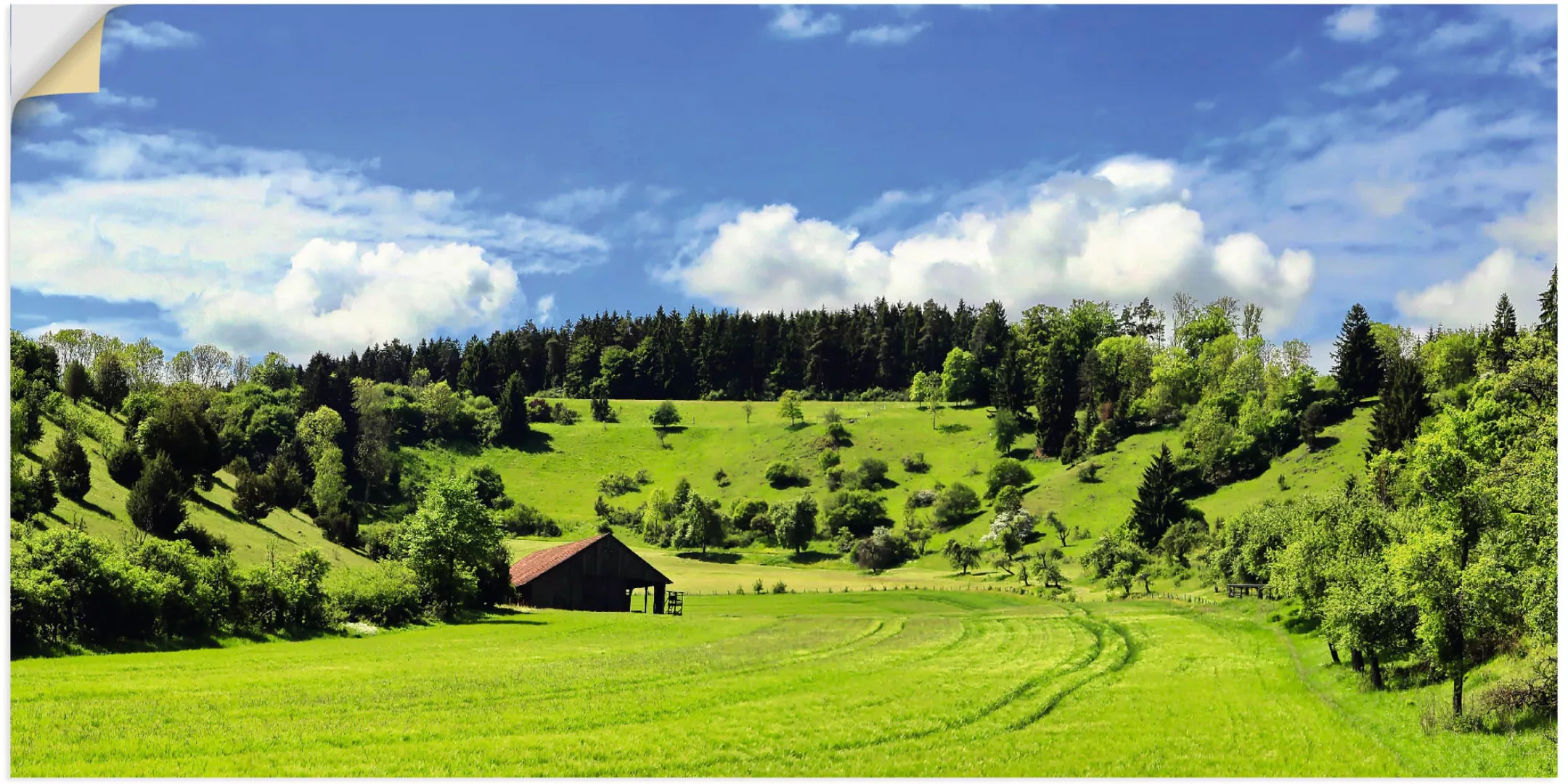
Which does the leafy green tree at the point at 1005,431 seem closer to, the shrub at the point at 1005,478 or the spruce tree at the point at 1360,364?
the shrub at the point at 1005,478

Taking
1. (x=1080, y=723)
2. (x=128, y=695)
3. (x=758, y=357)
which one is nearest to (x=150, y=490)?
(x=128, y=695)

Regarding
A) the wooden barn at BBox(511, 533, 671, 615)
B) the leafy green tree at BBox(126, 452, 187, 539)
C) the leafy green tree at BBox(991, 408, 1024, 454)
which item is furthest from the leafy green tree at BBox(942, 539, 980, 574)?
the leafy green tree at BBox(126, 452, 187, 539)

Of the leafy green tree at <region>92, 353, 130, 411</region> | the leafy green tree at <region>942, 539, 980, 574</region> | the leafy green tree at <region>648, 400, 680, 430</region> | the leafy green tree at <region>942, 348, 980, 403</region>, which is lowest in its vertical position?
the leafy green tree at <region>942, 539, 980, 574</region>

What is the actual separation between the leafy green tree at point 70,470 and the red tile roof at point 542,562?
1942 centimetres

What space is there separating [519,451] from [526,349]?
157ft

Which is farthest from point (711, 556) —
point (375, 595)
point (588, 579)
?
point (375, 595)

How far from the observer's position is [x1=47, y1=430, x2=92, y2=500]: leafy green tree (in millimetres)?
38625

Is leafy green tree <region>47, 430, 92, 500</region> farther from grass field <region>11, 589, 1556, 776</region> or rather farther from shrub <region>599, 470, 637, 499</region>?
shrub <region>599, 470, 637, 499</region>

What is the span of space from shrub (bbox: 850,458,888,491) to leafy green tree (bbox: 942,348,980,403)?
33.3m

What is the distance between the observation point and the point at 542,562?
5328 cm

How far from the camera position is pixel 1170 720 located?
65.2ft

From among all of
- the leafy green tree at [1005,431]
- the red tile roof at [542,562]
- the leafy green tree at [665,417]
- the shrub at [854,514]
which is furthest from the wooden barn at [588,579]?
the leafy green tree at [665,417]

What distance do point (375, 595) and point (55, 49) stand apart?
3376 centimetres

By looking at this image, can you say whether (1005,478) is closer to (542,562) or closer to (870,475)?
(870,475)
